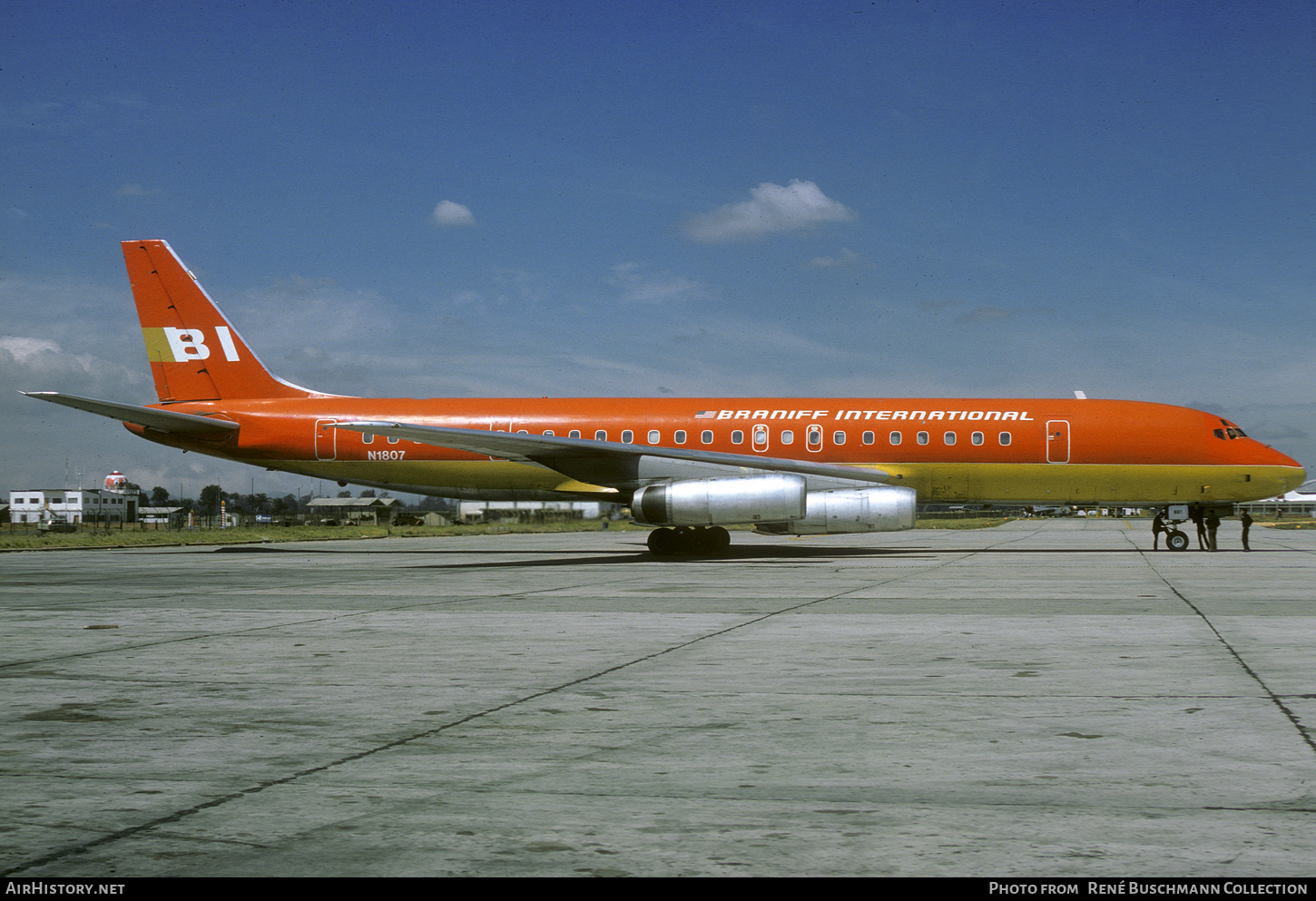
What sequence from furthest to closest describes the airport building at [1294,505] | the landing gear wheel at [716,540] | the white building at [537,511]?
1. the airport building at [1294,505]
2. the white building at [537,511]
3. the landing gear wheel at [716,540]

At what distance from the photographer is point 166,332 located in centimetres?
2738

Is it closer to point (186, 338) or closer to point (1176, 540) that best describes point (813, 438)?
point (1176, 540)

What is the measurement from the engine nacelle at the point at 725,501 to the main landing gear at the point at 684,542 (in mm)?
1829

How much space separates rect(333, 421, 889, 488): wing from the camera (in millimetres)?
21625

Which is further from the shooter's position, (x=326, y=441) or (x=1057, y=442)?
(x=326, y=441)

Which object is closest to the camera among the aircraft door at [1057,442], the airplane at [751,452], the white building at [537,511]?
the airplane at [751,452]

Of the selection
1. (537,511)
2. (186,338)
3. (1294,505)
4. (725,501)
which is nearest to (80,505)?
(537,511)

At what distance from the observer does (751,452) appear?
24.2 metres

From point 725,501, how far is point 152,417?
13.5m

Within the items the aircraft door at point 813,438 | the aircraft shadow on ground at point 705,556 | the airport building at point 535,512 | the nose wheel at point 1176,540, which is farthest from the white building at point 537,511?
the aircraft door at point 813,438

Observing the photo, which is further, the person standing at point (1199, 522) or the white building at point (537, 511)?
the white building at point (537, 511)

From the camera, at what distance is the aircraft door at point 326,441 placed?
25.8 meters

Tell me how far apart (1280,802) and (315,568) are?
60.3 feet

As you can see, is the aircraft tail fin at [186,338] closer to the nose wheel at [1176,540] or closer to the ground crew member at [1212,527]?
the nose wheel at [1176,540]
